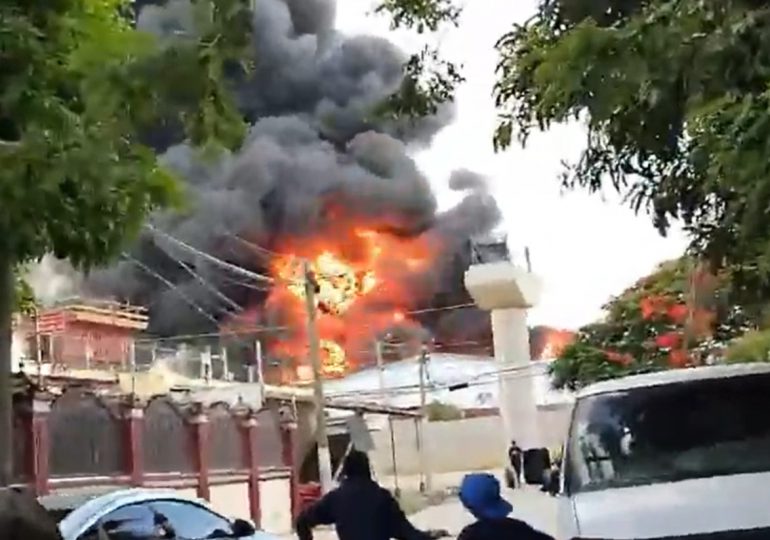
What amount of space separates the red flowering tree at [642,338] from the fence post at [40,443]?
12.9m

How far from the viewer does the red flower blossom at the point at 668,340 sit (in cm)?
3048

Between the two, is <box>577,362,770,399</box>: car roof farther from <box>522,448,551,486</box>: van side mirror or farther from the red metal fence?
the red metal fence

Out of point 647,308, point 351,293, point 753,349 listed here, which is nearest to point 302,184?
point 351,293

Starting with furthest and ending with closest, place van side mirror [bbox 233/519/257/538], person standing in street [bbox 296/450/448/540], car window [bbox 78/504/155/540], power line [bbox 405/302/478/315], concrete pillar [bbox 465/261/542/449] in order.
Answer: power line [bbox 405/302/478/315]
concrete pillar [bbox 465/261/542/449]
van side mirror [bbox 233/519/257/538]
car window [bbox 78/504/155/540]
person standing in street [bbox 296/450/448/540]

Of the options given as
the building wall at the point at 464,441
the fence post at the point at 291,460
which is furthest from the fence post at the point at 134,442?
the building wall at the point at 464,441

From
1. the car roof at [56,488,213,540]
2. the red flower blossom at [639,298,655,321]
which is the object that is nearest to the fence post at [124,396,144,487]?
the car roof at [56,488,213,540]

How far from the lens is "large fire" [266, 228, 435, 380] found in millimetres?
52156

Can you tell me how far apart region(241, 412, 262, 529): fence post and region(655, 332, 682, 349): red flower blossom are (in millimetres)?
9578

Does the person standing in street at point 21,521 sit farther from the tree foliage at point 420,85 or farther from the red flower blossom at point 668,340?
the red flower blossom at point 668,340

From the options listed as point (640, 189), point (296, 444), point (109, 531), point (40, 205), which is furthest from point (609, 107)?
point (296, 444)

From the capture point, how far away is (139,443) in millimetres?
22453

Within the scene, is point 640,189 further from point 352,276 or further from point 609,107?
point 352,276

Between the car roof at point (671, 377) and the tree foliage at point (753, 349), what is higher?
the tree foliage at point (753, 349)

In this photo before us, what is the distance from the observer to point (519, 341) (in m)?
38.7
